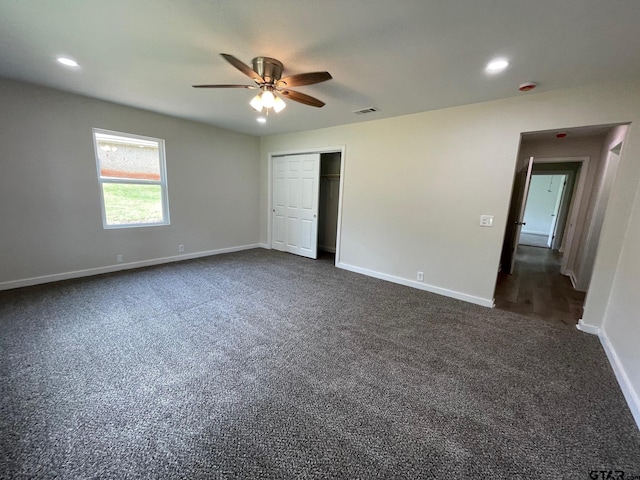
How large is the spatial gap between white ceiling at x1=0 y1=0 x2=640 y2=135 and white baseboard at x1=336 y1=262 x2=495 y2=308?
7.96 feet

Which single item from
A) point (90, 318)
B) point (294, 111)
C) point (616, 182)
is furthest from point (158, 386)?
point (616, 182)

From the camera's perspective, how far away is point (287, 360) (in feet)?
6.78

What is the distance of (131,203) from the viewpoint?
4035mm

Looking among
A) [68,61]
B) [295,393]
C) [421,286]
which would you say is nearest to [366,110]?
[421,286]

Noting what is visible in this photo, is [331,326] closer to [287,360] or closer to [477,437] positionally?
[287,360]

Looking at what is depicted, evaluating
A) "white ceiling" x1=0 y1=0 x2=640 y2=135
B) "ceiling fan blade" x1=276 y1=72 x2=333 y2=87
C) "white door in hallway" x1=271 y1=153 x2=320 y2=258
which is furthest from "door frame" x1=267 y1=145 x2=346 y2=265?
"ceiling fan blade" x1=276 y1=72 x2=333 y2=87

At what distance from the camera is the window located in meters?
3.71

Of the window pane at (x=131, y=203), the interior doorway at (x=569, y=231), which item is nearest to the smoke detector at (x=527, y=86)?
the interior doorway at (x=569, y=231)

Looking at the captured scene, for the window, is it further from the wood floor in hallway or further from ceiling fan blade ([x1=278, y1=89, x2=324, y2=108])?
the wood floor in hallway

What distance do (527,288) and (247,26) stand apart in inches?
194

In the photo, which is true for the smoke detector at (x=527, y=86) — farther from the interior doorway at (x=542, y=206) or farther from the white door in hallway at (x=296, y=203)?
the interior doorway at (x=542, y=206)

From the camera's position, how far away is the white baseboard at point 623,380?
65.3 inches

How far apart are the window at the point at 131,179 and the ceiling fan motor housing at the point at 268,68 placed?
2871 millimetres

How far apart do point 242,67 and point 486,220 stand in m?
3.12
